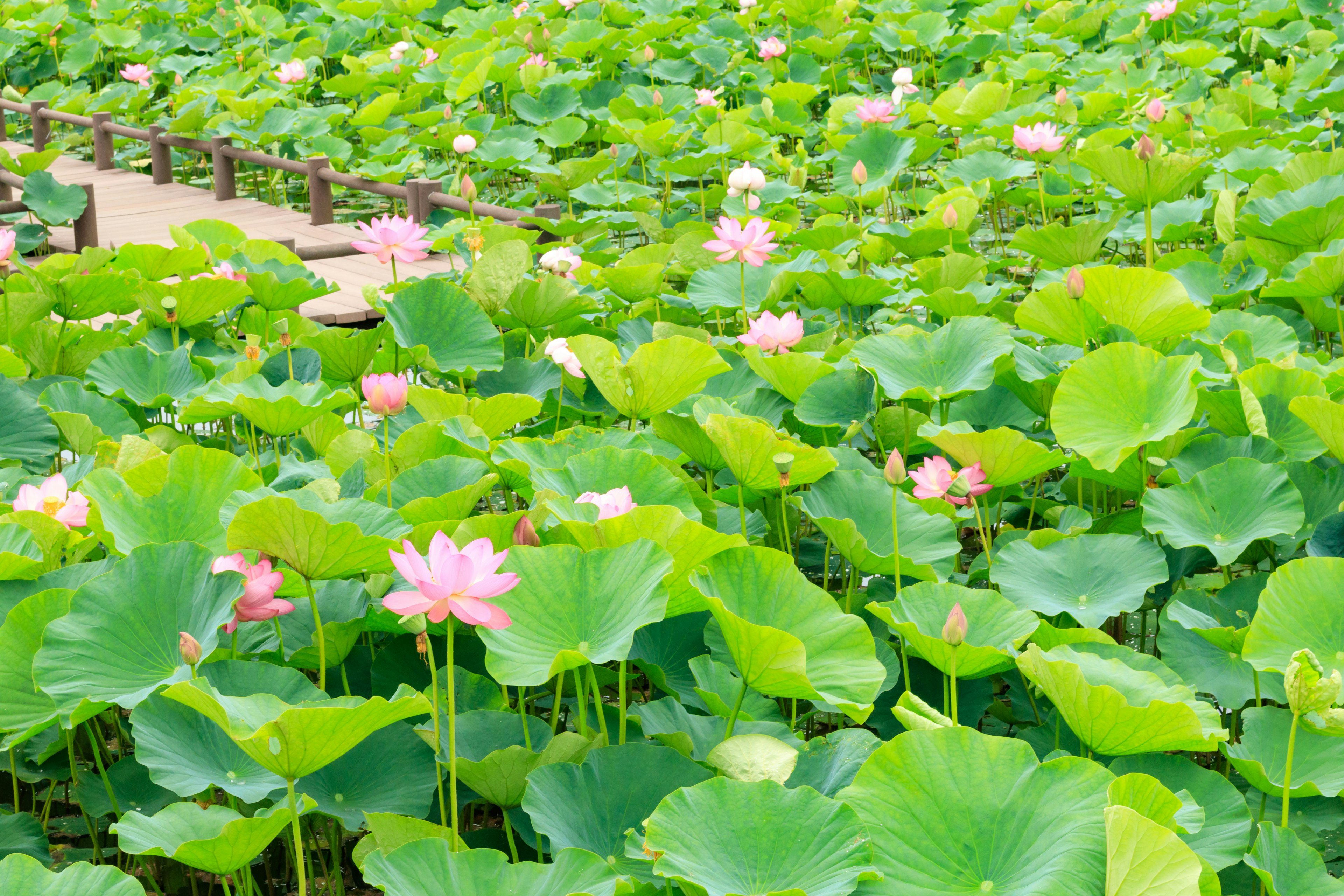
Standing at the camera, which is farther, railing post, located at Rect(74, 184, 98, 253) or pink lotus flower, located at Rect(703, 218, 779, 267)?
railing post, located at Rect(74, 184, 98, 253)

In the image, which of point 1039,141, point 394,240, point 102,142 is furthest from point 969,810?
point 102,142

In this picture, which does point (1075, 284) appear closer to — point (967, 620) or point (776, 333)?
point (776, 333)

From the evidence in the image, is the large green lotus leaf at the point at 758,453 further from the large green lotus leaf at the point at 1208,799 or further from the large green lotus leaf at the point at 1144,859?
the large green lotus leaf at the point at 1144,859

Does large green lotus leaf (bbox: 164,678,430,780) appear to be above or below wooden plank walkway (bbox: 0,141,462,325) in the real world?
above

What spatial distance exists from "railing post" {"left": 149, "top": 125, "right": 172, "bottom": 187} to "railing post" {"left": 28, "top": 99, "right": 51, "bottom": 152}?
96 cm

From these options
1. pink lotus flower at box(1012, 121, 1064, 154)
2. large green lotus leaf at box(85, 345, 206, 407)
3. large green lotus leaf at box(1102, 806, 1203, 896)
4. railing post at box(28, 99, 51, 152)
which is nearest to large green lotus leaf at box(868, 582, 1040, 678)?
large green lotus leaf at box(1102, 806, 1203, 896)

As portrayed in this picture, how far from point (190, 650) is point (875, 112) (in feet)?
10.1

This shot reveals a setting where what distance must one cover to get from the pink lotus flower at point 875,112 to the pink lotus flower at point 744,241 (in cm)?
155

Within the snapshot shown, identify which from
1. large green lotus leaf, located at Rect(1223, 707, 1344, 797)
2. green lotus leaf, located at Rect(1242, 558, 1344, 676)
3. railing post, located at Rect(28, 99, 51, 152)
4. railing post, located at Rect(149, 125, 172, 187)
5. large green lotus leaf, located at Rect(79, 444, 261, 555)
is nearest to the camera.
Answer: large green lotus leaf, located at Rect(1223, 707, 1344, 797)

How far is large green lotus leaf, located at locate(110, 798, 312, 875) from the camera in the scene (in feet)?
3.76

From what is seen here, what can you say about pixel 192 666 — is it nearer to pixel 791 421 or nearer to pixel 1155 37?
pixel 791 421

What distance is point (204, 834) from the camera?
120 centimetres

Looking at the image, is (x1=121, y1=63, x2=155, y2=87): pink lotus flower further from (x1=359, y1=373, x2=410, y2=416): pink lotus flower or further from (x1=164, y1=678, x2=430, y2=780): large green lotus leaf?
(x1=164, y1=678, x2=430, y2=780): large green lotus leaf

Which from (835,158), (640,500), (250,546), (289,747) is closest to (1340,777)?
(640,500)
